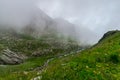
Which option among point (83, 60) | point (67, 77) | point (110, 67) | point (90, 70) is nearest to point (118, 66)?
point (110, 67)

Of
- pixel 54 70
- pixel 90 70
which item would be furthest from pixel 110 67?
pixel 54 70

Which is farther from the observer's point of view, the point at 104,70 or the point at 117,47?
the point at 117,47

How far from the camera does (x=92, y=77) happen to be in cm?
2053

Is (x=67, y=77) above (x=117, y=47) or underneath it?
underneath

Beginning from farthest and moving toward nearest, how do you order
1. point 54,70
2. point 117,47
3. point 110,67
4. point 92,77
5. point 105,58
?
point 117,47, point 105,58, point 110,67, point 54,70, point 92,77

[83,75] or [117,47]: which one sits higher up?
[117,47]

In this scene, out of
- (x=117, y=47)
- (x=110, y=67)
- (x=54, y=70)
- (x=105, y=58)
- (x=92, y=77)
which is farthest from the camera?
(x=117, y=47)

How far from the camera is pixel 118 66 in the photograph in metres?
25.3

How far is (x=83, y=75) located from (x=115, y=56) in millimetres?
7367

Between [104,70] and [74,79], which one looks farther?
[104,70]

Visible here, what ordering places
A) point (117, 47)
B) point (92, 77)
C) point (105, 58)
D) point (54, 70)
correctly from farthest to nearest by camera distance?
1. point (117, 47)
2. point (105, 58)
3. point (54, 70)
4. point (92, 77)

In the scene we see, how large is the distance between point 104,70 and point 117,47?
8644 mm

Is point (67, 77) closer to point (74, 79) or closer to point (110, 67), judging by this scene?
point (74, 79)

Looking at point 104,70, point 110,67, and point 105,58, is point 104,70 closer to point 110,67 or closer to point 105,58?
point 110,67
